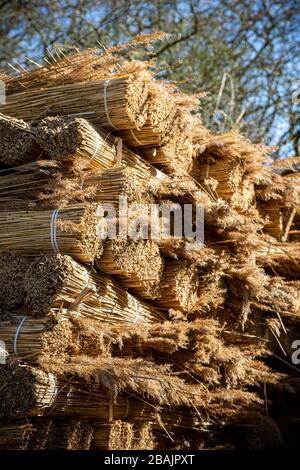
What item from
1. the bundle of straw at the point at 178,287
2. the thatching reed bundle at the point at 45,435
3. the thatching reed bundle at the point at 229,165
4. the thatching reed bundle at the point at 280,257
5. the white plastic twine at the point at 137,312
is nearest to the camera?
the thatching reed bundle at the point at 45,435

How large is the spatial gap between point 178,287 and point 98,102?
1038mm

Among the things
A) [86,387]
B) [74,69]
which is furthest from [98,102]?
[86,387]

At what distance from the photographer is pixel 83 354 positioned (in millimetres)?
3154

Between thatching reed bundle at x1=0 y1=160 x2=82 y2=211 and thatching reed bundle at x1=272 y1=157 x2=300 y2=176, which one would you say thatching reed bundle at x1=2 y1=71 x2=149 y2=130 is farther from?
thatching reed bundle at x1=272 y1=157 x2=300 y2=176

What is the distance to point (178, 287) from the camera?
3631 mm

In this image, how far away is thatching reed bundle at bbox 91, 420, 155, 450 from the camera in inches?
128

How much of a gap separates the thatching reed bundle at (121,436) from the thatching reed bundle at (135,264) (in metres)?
0.65

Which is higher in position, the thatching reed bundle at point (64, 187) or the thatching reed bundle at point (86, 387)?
the thatching reed bundle at point (64, 187)

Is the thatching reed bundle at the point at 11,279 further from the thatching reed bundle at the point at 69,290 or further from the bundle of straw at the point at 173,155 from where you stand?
the bundle of straw at the point at 173,155

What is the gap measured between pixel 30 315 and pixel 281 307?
168 cm

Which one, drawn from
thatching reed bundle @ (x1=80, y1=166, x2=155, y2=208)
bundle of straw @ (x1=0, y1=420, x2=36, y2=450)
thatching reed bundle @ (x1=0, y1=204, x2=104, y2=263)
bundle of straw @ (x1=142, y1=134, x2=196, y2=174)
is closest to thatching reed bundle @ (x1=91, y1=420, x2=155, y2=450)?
bundle of straw @ (x1=0, y1=420, x2=36, y2=450)

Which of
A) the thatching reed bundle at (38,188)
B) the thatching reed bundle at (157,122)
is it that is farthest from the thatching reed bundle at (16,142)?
the thatching reed bundle at (157,122)

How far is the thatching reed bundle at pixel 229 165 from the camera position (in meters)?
4.04

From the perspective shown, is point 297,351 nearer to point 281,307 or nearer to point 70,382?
point 281,307
